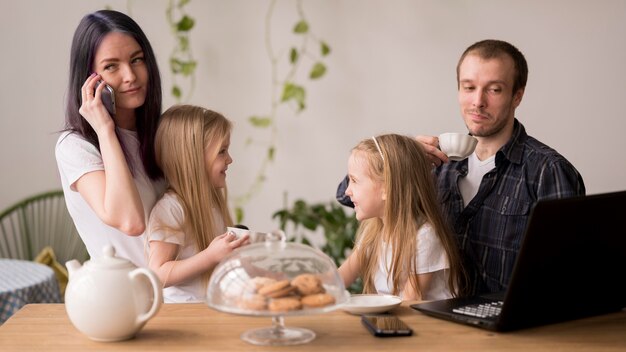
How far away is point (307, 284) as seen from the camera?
1.40 metres

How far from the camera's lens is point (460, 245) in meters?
2.36

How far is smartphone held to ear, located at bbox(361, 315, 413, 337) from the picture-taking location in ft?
4.94

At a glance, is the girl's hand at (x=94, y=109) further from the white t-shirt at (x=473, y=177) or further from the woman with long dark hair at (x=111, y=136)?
the white t-shirt at (x=473, y=177)

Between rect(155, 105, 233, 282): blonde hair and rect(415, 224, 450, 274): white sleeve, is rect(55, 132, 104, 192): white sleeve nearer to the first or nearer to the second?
rect(155, 105, 233, 282): blonde hair

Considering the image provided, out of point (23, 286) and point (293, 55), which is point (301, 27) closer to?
point (293, 55)

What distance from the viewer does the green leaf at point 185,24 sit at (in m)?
3.90

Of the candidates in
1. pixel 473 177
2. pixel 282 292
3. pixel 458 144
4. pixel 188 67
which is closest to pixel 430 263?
pixel 458 144

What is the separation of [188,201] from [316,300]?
78 cm

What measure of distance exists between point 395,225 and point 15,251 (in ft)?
8.34

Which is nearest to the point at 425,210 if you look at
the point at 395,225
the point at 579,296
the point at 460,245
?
the point at 395,225

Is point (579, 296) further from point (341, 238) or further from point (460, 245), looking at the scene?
point (341, 238)

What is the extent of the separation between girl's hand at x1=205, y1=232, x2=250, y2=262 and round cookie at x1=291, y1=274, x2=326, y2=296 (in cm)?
43

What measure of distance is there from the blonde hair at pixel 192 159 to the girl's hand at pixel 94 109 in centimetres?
19

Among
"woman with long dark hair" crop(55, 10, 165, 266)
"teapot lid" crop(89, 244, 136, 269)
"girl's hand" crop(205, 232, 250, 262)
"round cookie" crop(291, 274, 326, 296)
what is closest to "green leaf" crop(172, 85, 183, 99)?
"woman with long dark hair" crop(55, 10, 165, 266)
